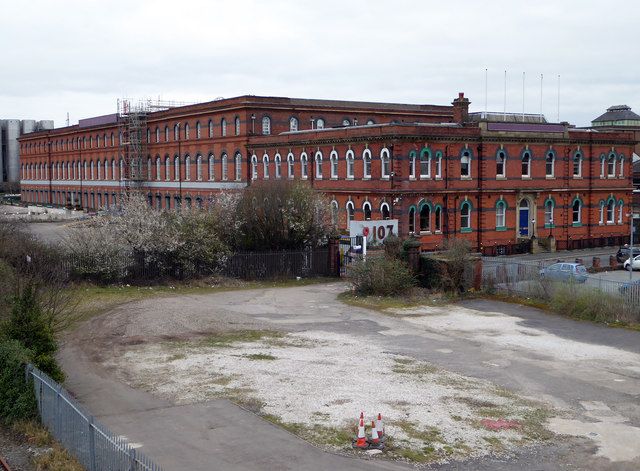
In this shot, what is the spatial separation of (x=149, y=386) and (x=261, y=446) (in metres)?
5.19

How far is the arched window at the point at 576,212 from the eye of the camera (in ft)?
181

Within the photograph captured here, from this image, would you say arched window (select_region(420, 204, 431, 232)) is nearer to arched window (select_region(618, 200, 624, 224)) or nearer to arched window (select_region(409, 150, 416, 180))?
arched window (select_region(409, 150, 416, 180))

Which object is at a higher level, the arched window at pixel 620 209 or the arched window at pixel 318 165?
the arched window at pixel 318 165

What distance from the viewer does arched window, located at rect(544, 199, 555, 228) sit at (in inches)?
2109

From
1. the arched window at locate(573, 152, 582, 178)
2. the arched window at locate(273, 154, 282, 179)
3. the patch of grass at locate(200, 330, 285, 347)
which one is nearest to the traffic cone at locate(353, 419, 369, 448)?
the patch of grass at locate(200, 330, 285, 347)

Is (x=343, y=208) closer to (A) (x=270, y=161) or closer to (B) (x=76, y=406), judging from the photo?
(A) (x=270, y=161)

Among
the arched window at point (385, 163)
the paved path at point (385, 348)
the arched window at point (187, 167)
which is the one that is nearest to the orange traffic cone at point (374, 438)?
the paved path at point (385, 348)

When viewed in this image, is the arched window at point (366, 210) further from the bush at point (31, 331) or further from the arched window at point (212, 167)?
the bush at point (31, 331)

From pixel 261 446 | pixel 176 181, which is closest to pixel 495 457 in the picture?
pixel 261 446

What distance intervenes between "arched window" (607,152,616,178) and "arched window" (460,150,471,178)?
1422cm

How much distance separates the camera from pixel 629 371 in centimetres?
2119

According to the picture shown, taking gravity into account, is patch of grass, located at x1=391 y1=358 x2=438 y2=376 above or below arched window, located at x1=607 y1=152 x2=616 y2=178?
below

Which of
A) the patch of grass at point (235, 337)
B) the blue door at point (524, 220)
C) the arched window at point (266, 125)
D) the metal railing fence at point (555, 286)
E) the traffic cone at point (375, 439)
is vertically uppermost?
the arched window at point (266, 125)

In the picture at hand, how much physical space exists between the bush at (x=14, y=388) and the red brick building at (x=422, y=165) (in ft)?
97.8
